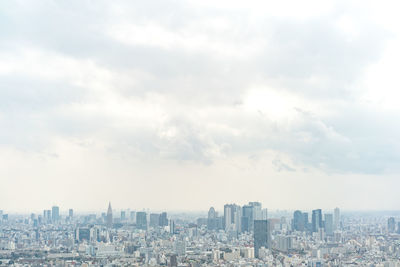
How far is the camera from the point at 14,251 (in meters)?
20.5

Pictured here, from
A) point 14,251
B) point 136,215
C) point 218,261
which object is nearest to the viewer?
point 218,261

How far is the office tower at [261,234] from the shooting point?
2190 centimetres

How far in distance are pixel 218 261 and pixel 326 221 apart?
7242mm

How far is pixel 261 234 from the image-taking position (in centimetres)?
2378

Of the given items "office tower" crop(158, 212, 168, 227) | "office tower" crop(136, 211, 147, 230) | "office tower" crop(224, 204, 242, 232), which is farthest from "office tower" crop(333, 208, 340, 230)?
"office tower" crop(136, 211, 147, 230)

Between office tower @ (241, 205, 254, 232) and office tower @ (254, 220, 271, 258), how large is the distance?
138 centimetres

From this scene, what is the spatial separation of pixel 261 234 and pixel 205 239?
140 inches

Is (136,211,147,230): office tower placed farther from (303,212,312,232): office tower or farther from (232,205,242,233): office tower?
(303,212,312,232): office tower

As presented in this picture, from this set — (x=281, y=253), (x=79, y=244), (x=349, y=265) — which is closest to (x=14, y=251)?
(x=79, y=244)

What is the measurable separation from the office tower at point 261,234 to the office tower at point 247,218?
138cm

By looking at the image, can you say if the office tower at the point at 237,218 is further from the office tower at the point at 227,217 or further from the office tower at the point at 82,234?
the office tower at the point at 82,234

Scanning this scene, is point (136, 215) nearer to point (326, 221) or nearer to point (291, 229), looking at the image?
point (291, 229)

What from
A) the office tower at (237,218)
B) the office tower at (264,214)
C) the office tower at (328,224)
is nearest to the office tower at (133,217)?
the office tower at (237,218)

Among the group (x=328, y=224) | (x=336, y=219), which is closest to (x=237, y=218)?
(x=328, y=224)
